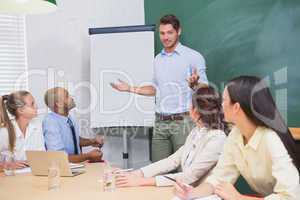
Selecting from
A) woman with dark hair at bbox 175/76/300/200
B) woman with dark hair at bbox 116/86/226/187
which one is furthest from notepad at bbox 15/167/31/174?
woman with dark hair at bbox 175/76/300/200

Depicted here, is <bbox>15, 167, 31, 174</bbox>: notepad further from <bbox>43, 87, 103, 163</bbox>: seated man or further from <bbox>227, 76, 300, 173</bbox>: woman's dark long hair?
<bbox>227, 76, 300, 173</bbox>: woman's dark long hair

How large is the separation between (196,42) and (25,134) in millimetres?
1901

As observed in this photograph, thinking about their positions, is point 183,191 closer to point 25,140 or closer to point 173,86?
point 25,140

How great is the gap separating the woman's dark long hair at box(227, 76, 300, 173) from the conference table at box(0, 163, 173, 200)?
0.51m

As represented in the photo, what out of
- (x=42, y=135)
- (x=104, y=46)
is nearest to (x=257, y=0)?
(x=104, y=46)

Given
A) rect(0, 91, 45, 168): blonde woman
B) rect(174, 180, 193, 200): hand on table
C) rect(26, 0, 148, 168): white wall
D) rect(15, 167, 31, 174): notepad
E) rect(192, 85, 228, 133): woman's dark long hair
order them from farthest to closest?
rect(26, 0, 148, 168): white wall → rect(0, 91, 45, 168): blonde woman → rect(15, 167, 31, 174): notepad → rect(192, 85, 228, 133): woman's dark long hair → rect(174, 180, 193, 200): hand on table

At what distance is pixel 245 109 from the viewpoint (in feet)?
4.91

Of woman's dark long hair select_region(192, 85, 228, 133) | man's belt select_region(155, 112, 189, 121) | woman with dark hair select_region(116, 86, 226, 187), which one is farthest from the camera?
man's belt select_region(155, 112, 189, 121)

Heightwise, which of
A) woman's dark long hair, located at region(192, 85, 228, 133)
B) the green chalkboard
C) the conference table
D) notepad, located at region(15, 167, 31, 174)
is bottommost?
notepad, located at region(15, 167, 31, 174)

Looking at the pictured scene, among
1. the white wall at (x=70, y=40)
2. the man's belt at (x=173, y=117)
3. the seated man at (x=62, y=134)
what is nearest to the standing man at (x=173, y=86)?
the man's belt at (x=173, y=117)

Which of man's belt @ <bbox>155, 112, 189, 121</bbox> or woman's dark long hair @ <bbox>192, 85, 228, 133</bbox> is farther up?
woman's dark long hair @ <bbox>192, 85, 228, 133</bbox>

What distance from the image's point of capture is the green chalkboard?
2916 millimetres

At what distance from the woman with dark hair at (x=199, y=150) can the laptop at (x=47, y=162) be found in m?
0.36

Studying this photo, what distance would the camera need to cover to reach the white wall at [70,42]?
368cm
